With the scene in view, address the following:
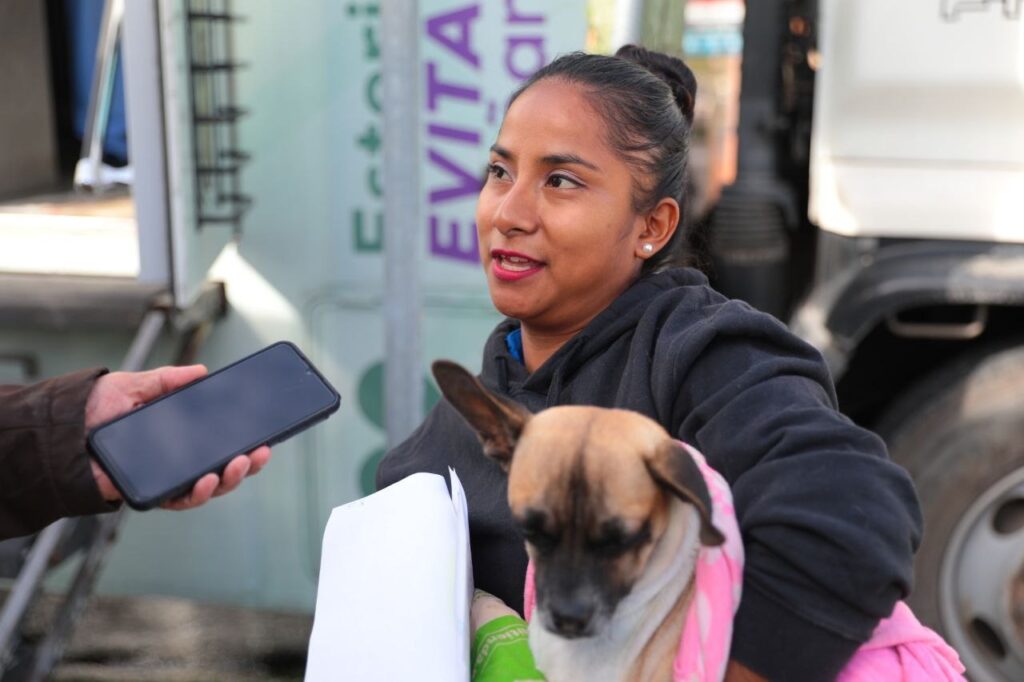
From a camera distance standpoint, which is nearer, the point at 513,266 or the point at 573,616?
the point at 573,616

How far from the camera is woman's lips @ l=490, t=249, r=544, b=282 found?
161cm

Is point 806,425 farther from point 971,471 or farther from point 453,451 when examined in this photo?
point 971,471

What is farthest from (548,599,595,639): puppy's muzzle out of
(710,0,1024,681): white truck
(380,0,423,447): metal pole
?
(710,0,1024,681): white truck

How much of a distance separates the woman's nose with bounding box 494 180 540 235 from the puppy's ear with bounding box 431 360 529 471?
35 centimetres

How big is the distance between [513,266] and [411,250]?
1.09 m

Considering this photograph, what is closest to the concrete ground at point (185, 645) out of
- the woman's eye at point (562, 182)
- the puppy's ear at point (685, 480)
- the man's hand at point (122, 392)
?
the man's hand at point (122, 392)

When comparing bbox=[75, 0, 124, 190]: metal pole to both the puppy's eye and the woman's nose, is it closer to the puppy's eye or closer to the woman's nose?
the woman's nose

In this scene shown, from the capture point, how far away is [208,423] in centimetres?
163

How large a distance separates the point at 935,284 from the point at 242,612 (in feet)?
8.27

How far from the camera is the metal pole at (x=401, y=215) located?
2525mm

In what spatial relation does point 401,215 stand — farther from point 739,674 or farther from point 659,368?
point 739,674

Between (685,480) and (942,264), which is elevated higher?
(685,480)

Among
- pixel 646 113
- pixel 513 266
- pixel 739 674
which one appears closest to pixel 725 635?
pixel 739 674

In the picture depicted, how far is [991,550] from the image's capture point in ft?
9.71
